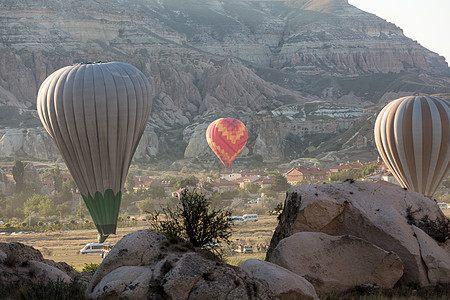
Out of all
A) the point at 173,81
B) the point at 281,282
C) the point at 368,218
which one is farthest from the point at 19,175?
the point at 281,282

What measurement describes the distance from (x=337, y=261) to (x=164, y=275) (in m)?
4.59

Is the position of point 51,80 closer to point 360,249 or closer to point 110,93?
point 110,93

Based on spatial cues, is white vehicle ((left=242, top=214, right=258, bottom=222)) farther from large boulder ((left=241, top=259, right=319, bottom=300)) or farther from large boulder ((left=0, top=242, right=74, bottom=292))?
large boulder ((left=241, top=259, right=319, bottom=300))

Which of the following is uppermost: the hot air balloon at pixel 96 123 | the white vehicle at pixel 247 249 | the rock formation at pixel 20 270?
the rock formation at pixel 20 270

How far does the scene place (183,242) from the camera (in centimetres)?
1023

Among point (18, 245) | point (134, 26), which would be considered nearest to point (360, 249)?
point (18, 245)

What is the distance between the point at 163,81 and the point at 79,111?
11650 cm

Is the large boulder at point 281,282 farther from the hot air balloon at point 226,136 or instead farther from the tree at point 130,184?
the tree at point 130,184

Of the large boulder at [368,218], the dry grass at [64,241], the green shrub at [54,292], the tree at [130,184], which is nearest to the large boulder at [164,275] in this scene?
the green shrub at [54,292]

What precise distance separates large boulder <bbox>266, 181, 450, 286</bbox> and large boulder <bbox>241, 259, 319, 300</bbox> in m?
2.61

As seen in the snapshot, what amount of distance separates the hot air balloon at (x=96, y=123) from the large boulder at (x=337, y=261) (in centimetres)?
2109

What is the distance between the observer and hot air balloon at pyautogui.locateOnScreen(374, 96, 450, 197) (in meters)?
33.9

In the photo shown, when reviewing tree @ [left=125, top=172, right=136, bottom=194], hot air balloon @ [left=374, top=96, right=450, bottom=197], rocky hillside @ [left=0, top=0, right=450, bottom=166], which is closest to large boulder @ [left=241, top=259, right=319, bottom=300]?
hot air balloon @ [left=374, top=96, right=450, bottom=197]

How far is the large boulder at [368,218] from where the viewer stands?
43.9ft
